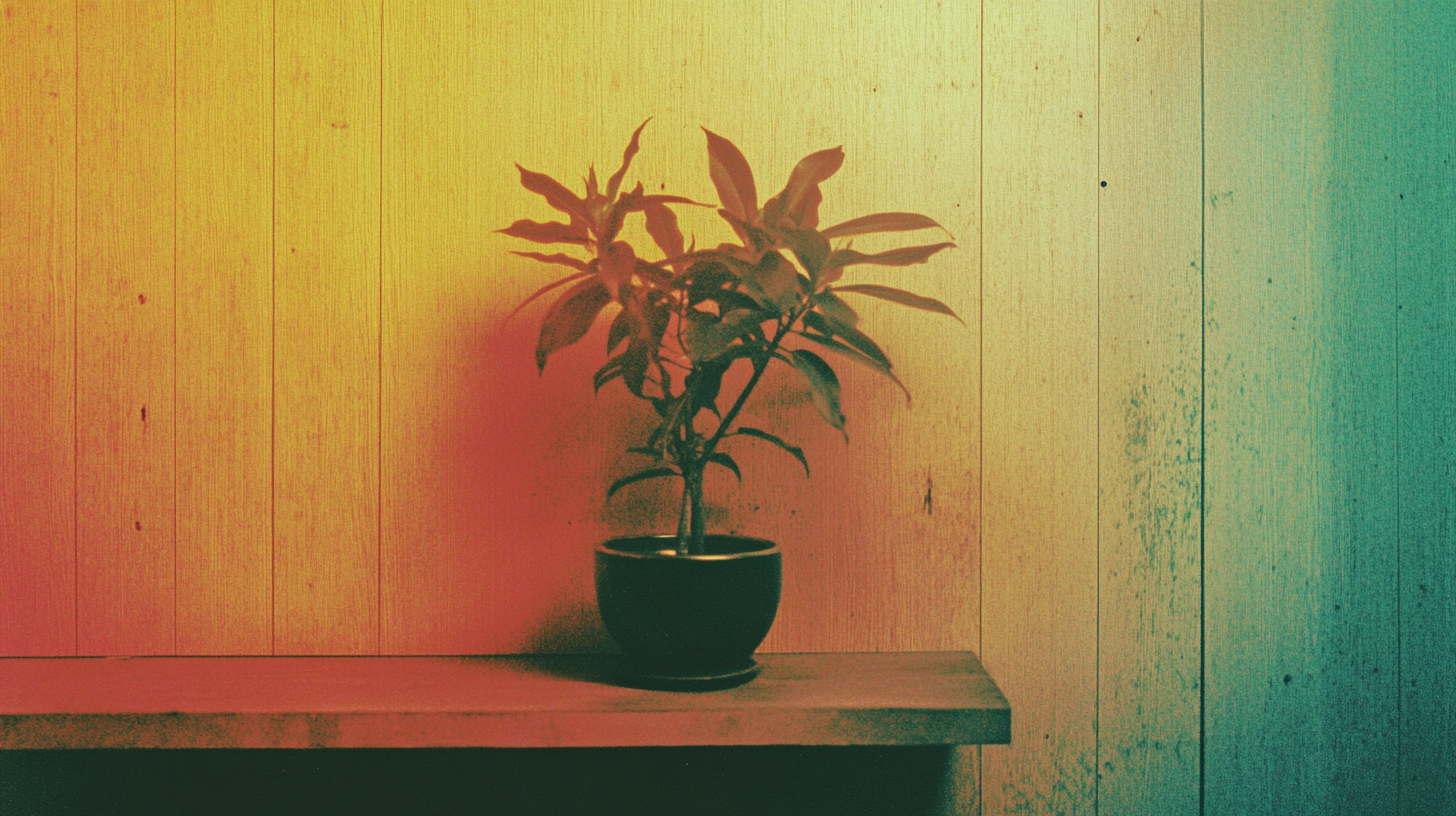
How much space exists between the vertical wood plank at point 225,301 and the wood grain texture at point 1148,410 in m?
1.08

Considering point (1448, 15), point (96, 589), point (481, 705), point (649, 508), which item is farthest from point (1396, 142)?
point (96, 589)

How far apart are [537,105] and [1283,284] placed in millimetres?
1006

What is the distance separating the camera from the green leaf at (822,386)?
2.85ft

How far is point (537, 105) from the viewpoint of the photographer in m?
1.12

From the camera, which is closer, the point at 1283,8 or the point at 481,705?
the point at 481,705

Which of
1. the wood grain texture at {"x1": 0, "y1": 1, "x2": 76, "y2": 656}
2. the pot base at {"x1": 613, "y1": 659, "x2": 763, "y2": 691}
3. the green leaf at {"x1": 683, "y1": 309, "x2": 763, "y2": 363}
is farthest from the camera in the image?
the wood grain texture at {"x1": 0, "y1": 1, "x2": 76, "y2": 656}

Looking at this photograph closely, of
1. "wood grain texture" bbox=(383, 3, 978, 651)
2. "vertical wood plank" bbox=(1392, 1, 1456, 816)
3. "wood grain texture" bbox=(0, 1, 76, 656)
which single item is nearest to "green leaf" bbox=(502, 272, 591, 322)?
"wood grain texture" bbox=(383, 3, 978, 651)

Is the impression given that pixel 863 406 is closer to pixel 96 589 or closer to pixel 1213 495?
pixel 1213 495

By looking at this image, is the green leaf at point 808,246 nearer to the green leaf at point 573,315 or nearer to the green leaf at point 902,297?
the green leaf at point 902,297

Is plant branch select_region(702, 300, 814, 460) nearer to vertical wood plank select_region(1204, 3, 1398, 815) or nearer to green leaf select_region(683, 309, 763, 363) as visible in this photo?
green leaf select_region(683, 309, 763, 363)

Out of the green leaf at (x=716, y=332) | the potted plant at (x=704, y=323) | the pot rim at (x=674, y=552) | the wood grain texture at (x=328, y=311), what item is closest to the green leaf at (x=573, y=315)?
the potted plant at (x=704, y=323)

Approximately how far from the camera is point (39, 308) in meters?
1.11

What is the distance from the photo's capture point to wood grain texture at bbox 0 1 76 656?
43.7 inches

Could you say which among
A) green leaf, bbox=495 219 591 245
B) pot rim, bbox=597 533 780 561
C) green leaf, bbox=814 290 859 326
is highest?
green leaf, bbox=495 219 591 245
